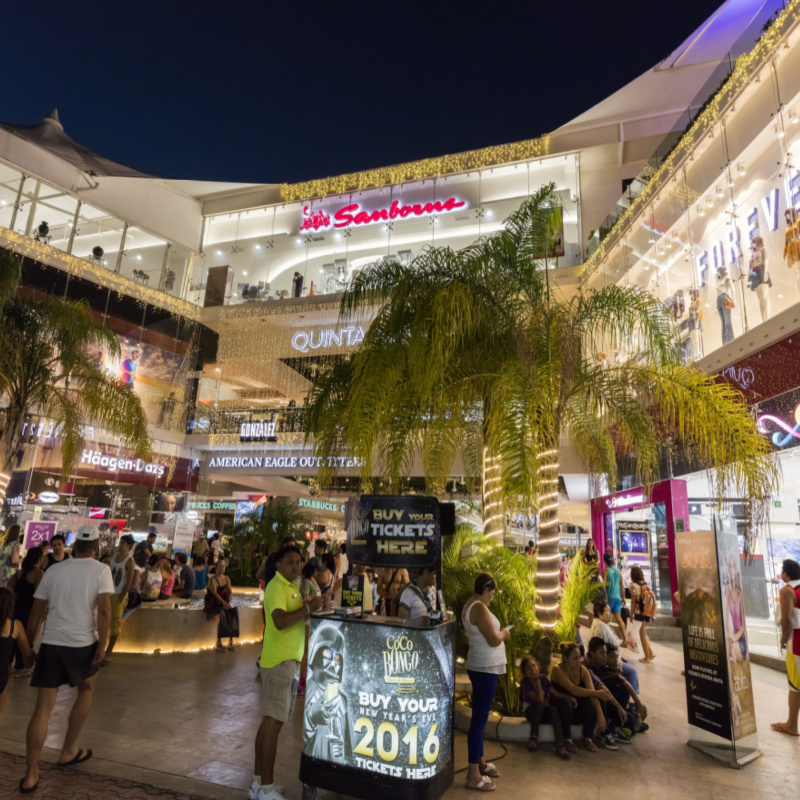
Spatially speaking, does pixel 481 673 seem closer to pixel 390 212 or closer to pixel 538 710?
pixel 538 710

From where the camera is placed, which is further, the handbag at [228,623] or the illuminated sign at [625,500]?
the illuminated sign at [625,500]

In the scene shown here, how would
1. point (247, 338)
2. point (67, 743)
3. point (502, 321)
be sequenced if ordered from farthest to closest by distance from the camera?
point (247, 338) → point (502, 321) → point (67, 743)

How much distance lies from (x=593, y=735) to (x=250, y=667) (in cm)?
427

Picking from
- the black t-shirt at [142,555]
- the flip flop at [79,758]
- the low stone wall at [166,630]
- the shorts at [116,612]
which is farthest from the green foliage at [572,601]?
the black t-shirt at [142,555]

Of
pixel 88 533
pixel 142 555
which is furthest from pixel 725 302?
pixel 142 555

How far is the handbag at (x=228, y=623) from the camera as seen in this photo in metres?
8.14

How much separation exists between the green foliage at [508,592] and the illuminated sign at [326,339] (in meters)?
11.8

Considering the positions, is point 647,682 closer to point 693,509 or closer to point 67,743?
point 693,509

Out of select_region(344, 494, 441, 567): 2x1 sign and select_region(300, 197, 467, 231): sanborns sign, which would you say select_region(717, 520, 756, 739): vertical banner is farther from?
select_region(300, 197, 467, 231): sanborns sign

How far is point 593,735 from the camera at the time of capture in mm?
4832

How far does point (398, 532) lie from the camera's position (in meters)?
4.75

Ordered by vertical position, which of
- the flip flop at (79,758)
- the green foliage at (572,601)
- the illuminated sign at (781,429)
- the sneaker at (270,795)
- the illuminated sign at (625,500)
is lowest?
the flip flop at (79,758)

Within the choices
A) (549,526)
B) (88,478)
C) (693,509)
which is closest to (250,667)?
(549,526)

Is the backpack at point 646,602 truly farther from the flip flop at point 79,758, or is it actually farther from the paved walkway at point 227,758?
the flip flop at point 79,758
